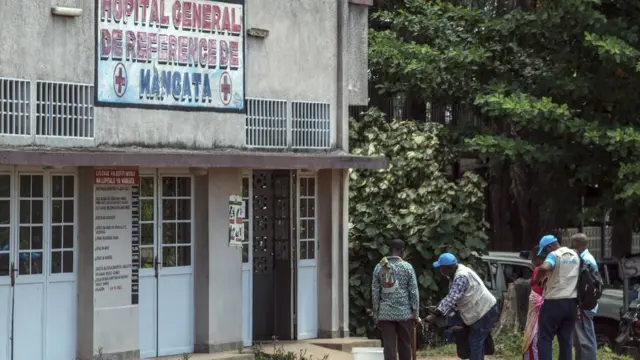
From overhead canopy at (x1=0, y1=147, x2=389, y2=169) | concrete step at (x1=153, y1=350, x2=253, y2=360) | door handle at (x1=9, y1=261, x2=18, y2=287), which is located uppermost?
overhead canopy at (x1=0, y1=147, x2=389, y2=169)

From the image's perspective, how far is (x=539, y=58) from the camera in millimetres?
20984

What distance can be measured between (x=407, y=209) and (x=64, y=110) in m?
7.35

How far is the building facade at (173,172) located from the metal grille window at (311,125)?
0.08 ft

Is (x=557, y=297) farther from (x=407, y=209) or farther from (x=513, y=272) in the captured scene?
(x=513, y=272)

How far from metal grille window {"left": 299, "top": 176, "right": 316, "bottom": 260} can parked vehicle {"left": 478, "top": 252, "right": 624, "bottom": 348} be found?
420 cm

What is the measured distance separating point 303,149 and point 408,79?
17.9 feet

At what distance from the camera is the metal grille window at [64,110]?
12.9m

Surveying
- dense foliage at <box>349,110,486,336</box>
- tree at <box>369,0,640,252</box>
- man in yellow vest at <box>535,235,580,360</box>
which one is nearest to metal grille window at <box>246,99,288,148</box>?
dense foliage at <box>349,110,486,336</box>

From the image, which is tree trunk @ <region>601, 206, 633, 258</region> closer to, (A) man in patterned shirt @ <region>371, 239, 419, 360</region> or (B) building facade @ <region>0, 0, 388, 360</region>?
(B) building facade @ <region>0, 0, 388, 360</region>

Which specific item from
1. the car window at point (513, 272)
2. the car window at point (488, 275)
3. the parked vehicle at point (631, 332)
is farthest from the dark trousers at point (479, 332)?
the car window at point (513, 272)

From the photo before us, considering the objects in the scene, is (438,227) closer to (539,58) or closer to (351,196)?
(351,196)

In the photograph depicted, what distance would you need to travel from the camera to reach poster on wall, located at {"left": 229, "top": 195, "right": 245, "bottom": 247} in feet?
48.5

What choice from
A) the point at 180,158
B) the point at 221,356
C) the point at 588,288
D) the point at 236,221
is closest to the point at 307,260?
the point at 236,221

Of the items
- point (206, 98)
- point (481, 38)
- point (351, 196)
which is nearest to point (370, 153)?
point (351, 196)
